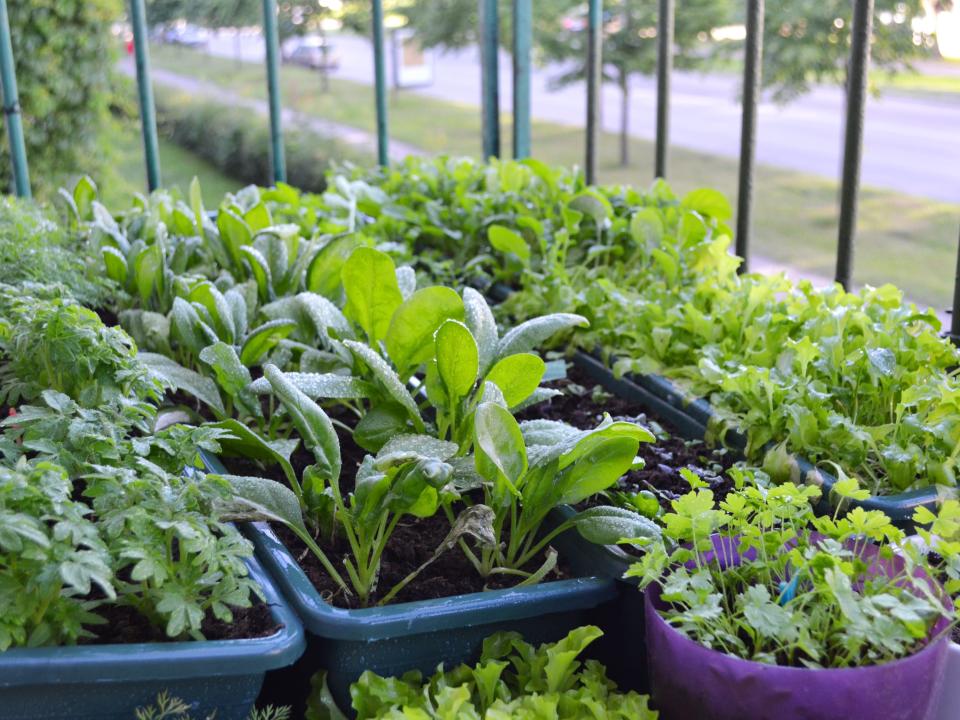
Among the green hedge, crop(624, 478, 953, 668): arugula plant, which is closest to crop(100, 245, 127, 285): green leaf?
crop(624, 478, 953, 668): arugula plant

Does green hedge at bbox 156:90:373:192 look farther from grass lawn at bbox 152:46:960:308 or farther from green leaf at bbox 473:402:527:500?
green leaf at bbox 473:402:527:500

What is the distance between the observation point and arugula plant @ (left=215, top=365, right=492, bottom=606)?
1341 mm

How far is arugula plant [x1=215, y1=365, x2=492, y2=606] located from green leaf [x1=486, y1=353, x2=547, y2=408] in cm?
12

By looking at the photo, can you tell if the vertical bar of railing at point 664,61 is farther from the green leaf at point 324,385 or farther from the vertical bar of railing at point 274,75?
the green leaf at point 324,385

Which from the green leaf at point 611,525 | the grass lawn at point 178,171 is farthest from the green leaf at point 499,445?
the grass lawn at point 178,171

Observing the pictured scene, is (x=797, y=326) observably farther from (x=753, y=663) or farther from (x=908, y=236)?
(x=908, y=236)

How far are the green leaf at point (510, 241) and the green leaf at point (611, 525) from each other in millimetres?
1053

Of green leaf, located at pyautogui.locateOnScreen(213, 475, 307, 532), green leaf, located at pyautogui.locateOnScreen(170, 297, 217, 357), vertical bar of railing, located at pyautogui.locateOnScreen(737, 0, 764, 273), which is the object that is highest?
vertical bar of railing, located at pyautogui.locateOnScreen(737, 0, 764, 273)

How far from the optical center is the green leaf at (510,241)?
7.79 feet

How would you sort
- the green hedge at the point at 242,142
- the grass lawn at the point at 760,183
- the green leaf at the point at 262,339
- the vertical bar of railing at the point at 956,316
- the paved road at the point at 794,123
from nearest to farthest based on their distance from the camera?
1. the green leaf at the point at 262,339
2. the vertical bar of railing at the point at 956,316
3. the grass lawn at the point at 760,183
4. the green hedge at the point at 242,142
5. the paved road at the point at 794,123

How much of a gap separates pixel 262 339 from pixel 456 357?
45 cm

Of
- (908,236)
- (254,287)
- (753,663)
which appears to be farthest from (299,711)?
(908,236)

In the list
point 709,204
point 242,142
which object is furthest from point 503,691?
point 242,142

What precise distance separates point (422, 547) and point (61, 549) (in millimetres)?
544
